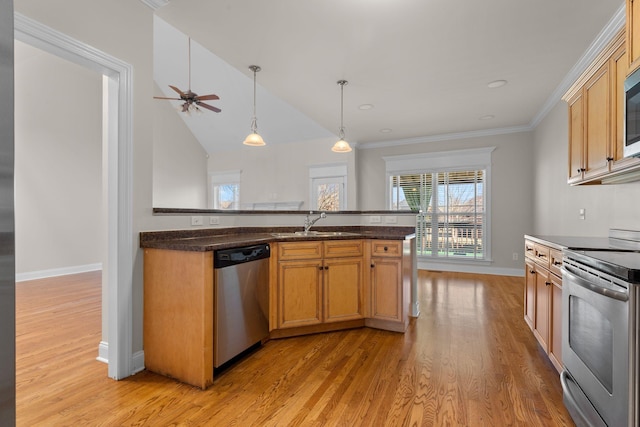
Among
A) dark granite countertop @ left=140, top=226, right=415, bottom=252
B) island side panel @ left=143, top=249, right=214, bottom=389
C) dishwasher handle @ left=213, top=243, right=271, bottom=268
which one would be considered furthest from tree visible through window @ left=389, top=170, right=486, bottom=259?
island side panel @ left=143, top=249, right=214, bottom=389

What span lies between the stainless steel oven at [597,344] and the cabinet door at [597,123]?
96cm

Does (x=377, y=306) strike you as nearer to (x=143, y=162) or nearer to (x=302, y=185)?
(x=143, y=162)

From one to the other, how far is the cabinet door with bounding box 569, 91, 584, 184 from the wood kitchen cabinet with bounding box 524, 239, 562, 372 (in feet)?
2.36

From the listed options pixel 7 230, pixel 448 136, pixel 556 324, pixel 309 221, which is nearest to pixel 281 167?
pixel 448 136

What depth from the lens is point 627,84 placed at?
1747 mm

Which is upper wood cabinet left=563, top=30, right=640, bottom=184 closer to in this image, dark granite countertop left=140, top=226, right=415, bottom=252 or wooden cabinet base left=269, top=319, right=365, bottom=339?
dark granite countertop left=140, top=226, right=415, bottom=252

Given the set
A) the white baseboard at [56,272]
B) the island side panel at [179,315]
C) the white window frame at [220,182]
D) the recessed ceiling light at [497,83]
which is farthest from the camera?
the white window frame at [220,182]

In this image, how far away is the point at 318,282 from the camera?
109 inches

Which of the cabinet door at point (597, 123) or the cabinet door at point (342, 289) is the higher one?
the cabinet door at point (597, 123)

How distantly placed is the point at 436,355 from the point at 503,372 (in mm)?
451

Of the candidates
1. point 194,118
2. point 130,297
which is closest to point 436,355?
point 130,297

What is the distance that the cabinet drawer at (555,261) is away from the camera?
6.40 ft

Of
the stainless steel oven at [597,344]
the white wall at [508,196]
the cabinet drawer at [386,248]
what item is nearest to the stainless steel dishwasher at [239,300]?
the cabinet drawer at [386,248]

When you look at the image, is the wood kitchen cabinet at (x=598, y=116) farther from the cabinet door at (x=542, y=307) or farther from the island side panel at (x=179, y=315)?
the island side panel at (x=179, y=315)
